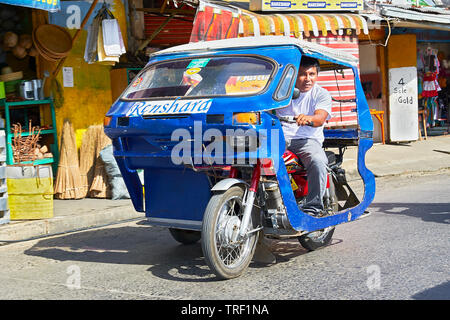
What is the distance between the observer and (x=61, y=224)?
7.64m

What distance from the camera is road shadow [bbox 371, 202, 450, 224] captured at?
284 inches

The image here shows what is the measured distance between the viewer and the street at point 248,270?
4.55 metres

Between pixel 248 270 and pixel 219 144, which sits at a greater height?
pixel 219 144

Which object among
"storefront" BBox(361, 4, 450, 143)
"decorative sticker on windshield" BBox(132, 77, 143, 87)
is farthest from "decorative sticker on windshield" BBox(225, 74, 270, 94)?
"storefront" BBox(361, 4, 450, 143)

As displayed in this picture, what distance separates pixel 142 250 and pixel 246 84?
2.18 m

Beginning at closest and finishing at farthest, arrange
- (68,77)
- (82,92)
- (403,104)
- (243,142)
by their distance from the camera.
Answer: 1. (243,142)
2. (68,77)
3. (82,92)
4. (403,104)

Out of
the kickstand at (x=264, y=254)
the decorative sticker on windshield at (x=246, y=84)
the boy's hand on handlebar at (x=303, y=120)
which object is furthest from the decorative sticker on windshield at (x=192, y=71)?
the kickstand at (x=264, y=254)

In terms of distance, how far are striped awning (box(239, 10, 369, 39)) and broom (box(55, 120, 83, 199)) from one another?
3532 mm

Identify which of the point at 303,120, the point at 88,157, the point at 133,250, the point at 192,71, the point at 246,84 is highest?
the point at 192,71

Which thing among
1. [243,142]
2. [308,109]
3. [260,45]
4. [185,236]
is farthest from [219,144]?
[185,236]

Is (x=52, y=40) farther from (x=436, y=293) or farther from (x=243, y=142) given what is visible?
(x=436, y=293)

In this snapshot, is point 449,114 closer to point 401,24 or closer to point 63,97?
point 401,24

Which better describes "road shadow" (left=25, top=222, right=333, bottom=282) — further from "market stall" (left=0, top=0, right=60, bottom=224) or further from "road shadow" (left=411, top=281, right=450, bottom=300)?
"market stall" (left=0, top=0, right=60, bottom=224)
